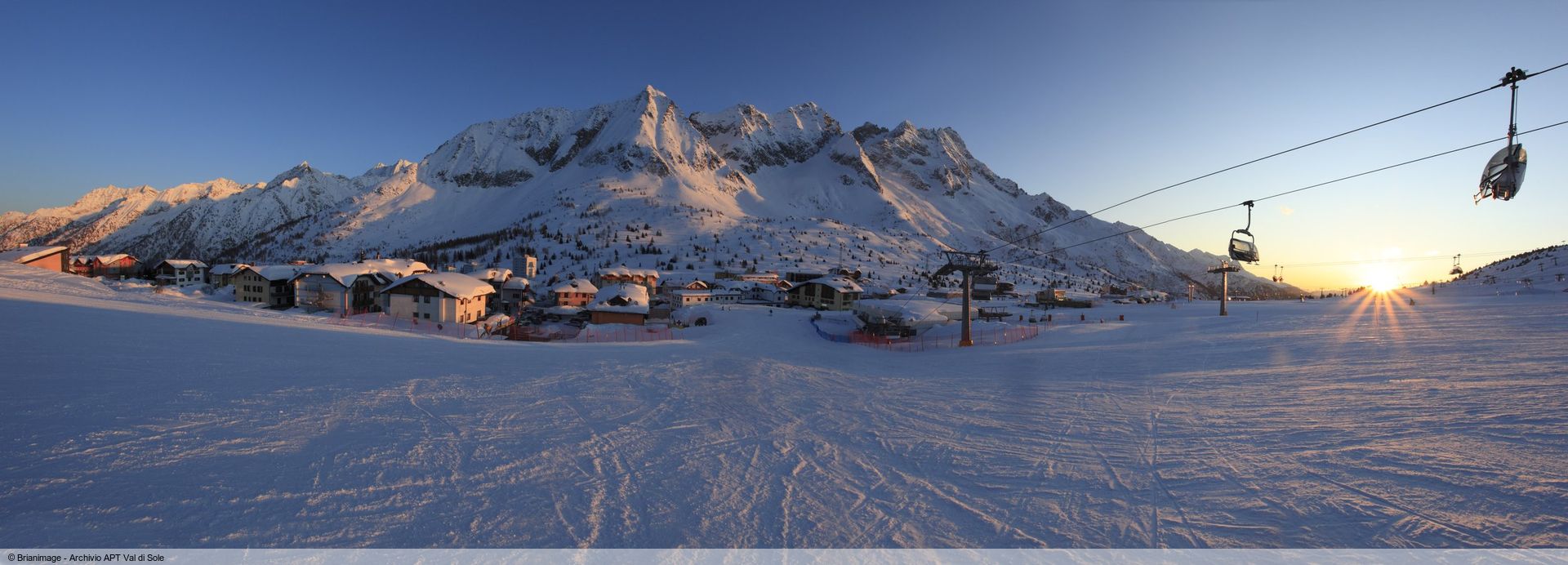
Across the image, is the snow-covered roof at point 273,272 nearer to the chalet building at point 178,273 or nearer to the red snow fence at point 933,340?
the chalet building at point 178,273

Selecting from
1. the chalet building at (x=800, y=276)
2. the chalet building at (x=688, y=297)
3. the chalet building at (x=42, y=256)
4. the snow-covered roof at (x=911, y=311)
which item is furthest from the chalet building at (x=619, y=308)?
the chalet building at (x=42, y=256)

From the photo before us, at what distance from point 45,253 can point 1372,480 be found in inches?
2475

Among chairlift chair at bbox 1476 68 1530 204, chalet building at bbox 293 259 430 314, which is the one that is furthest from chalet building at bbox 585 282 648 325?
chairlift chair at bbox 1476 68 1530 204

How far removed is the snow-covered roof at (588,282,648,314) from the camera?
3809cm

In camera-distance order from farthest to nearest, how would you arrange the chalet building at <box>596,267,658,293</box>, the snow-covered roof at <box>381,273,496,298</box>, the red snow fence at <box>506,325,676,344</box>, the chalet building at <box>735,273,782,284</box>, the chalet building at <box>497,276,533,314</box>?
the chalet building at <box>735,273,782,284</box>
the chalet building at <box>596,267,658,293</box>
the chalet building at <box>497,276,533,314</box>
the snow-covered roof at <box>381,273,496,298</box>
the red snow fence at <box>506,325,676,344</box>

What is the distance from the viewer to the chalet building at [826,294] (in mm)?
49750

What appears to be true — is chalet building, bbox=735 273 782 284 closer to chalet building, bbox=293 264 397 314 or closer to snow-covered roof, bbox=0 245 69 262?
chalet building, bbox=293 264 397 314

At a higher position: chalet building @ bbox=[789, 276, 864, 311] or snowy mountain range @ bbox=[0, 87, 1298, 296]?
snowy mountain range @ bbox=[0, 87, 1298, 296]

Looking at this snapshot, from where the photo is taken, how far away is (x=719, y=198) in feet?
552

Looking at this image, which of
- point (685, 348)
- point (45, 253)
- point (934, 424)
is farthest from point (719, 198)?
point (934, 424)

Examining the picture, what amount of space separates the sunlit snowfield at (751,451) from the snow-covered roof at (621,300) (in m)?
25.7

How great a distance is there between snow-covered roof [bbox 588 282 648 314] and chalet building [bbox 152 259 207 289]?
6454 cm

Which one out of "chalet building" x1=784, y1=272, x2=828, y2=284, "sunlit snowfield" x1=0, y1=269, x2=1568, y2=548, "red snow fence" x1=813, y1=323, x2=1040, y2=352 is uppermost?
"chalet building" x1=784, y1=272, x2=828, y2=284

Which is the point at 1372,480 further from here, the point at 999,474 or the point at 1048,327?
the point at 1048,327
